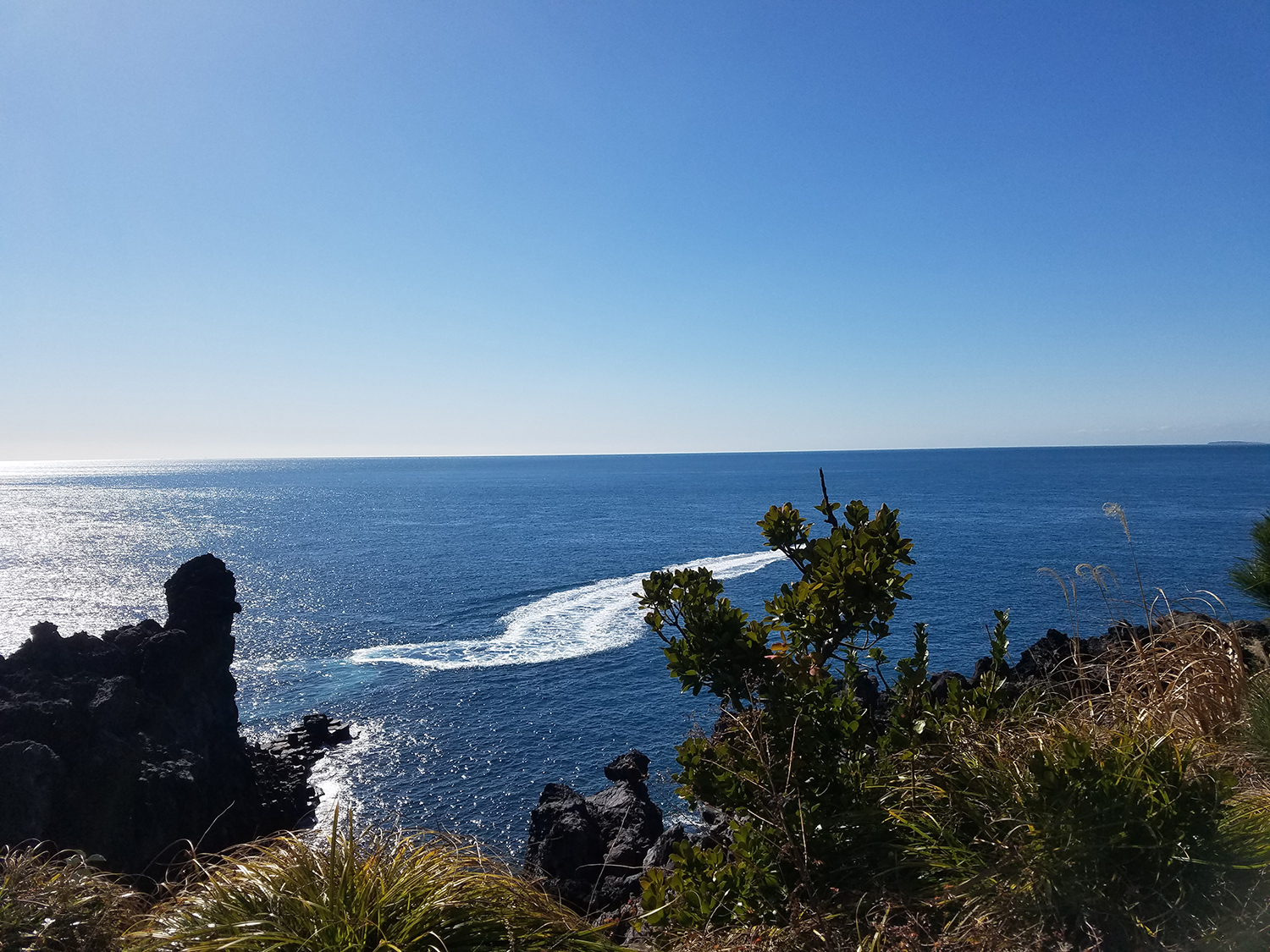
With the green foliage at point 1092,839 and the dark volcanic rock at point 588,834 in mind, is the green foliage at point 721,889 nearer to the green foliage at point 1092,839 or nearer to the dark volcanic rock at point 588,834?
the green foliage at point 1092,839

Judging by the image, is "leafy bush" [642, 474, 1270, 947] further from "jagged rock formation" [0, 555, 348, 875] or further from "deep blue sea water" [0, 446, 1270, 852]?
"jagged rock formation" [0, 555, 348, 875]

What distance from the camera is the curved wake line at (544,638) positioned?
147 ft

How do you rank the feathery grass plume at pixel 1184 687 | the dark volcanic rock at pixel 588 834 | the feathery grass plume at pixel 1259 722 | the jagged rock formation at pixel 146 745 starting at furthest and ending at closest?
the jagged rock formation at pixel 146 745 → the dark volcanic rock at pixel 588 834 → the feathery grass plume at pixel 1184 687 → the feathery grass plume at pixel 1259 722

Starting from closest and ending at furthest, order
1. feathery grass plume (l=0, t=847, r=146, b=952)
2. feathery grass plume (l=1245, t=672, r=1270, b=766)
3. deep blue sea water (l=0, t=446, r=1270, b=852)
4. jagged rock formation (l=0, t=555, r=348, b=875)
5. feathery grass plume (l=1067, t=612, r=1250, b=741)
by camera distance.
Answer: feathery grass plume (l=0, t=847, r=146, b=952) < feathery grass plume (l=1245, t=672, r=1270, b=766) < feathery grass plume (l=1067, t=612, r=1250, b=741) < jagged rock formation (l=0, t=555, r=348, b=875) < deep blue sea water (l=0, t=446, r=1270, b=852)

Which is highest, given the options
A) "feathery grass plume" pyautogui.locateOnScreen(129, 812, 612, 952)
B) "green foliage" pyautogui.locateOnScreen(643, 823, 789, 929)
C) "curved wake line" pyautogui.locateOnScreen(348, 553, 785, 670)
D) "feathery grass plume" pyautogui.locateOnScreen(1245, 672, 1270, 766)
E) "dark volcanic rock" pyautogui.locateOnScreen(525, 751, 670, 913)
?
"feathery grass plume" pyautogui.locateOnScreen(1245, 672, 1270, 766)

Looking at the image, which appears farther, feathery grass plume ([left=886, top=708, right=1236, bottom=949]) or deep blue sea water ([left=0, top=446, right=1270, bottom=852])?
deep blue sea water ([left=0, top=446, right=1270, bottom=852])

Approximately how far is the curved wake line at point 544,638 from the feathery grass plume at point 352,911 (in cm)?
3779

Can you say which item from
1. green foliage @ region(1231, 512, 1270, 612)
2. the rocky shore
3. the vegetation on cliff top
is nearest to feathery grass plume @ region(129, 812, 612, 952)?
the vegetation on cliff top

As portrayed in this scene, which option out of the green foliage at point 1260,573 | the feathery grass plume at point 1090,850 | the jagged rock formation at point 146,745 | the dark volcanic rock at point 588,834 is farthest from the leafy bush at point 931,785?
the jagged rock formation at point 146,745

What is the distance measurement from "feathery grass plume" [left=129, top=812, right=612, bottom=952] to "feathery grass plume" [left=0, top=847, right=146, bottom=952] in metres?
0.23

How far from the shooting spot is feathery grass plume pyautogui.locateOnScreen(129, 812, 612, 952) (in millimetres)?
3729

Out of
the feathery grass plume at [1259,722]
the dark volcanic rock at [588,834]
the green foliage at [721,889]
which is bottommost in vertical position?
the dark volcanic rock at [588,834]

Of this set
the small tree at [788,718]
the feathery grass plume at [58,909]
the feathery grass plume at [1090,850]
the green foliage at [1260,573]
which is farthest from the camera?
the green foliage at [1260,573]

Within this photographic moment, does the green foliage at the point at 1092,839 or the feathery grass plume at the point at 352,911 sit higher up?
the green foliage at the point at 1092,839
